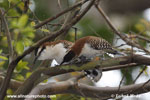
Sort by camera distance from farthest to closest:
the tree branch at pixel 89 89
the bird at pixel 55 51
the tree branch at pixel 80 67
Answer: the bird at pixel 55 51 < the tree branch at pixel 89 89 < the tree branch at pixel 80 67

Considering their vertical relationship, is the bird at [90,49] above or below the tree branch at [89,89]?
above

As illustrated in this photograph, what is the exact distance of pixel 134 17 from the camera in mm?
4238

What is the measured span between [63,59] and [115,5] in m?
2.14

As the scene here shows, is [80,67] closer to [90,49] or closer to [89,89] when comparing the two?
[90,49]

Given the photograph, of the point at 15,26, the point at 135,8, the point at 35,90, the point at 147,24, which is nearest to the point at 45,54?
the point at 35,90

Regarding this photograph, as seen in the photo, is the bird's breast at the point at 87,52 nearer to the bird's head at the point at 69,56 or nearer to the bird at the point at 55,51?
the bird's head at the point at 69,56

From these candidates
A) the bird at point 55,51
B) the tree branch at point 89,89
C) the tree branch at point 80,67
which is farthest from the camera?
the bird at point 55,51

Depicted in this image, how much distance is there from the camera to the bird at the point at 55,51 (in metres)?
2.97

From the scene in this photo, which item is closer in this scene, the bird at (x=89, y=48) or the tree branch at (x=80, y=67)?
the tree branch at (x=80, y=67)

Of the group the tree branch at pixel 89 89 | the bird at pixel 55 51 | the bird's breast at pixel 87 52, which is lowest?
the tree branch at pixel 89 89

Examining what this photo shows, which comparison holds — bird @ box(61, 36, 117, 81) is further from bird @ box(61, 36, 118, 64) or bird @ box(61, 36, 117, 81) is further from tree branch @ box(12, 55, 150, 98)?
tree branch @ box(12, 55, 150, 98)

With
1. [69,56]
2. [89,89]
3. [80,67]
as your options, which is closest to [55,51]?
[69,56]

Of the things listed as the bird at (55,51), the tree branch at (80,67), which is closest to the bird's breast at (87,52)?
the bird at (55,51)

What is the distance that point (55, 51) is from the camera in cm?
300
